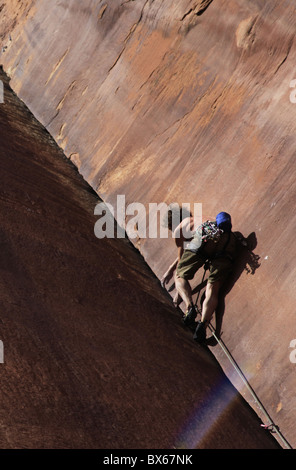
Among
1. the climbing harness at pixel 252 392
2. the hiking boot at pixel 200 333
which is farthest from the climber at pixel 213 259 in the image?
the climbing harness at pixel 252 392

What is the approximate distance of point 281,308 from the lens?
234 inches

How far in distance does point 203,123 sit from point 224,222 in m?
1.77

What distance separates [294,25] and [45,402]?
4.42 meters

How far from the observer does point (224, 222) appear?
6.32 m

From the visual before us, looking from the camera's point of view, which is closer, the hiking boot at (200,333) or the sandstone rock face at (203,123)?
the sandstone rock face at (203,123)

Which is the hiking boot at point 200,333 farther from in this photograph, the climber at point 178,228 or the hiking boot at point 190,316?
the climber at point 178,228

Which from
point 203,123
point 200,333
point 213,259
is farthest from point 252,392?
point 203,123

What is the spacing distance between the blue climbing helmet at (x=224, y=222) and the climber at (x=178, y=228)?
0.47 metres

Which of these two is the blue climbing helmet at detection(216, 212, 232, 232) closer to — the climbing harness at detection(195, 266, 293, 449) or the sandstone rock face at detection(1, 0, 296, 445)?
the sandstone rock face at detection(1, 0, 296, 445)

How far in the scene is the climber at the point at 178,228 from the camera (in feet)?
22.4

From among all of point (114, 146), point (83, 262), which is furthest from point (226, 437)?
point (114, 146)

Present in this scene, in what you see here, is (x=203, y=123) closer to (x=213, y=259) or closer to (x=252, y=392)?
(x=213, y=259)

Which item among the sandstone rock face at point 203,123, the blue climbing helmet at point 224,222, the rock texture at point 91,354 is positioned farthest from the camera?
the blue climbing helmet at point 224,222
